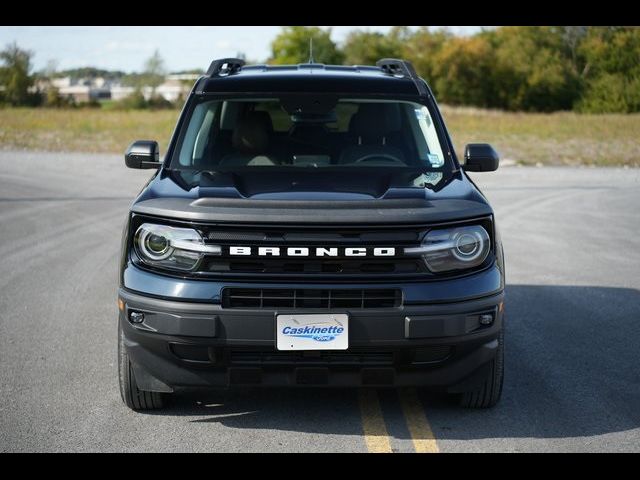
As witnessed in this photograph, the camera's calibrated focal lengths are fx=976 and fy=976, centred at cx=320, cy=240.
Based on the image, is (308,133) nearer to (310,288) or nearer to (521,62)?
(310,288)

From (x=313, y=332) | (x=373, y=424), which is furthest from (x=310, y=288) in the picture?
(x=373, y=424)

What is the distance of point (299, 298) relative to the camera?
4719 millimetres

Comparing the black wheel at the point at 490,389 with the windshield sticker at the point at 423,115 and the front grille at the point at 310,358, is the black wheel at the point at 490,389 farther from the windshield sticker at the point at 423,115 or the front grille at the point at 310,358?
the windshield sticker at the point at 423,115

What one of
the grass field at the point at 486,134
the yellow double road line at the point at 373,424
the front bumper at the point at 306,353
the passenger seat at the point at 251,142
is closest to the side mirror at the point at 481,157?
the passenger seat at the point at 251,142

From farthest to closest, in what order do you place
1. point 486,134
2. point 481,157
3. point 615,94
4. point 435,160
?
point 615,94, point 486,134, point 481,157, point 435,160

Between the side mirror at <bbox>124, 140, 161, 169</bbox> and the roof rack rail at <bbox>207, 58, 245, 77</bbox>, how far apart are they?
72 cm

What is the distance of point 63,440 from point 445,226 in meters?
2.18

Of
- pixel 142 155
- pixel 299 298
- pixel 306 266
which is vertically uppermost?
pixel 142 155

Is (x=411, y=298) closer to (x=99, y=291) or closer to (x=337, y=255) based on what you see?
(x=337, y=255)

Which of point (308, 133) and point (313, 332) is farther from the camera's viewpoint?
point (308, 133)

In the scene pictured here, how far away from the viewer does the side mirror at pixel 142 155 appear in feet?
20.5

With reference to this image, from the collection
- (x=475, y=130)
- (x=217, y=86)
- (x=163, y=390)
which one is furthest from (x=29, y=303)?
(x=475, y=130)

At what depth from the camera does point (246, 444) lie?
4.80 m

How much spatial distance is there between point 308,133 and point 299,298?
187cm
